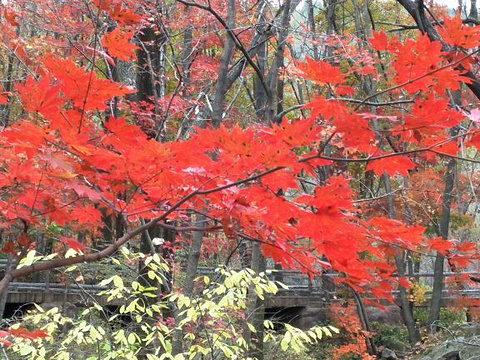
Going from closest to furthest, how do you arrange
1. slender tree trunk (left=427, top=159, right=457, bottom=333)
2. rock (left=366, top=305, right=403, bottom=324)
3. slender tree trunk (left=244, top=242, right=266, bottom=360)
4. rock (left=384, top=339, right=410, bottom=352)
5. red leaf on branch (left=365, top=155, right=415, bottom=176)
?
red leaf on branch (left=365, top=155, right=415, bottom=176)
slender tree trunk (left=244, top=242, right=266, bottom=360)
slender tree trunk (left=427, top=159, right=457, bottom=333)
rock (left=384, top=339, right=410, bottom=352)
rock (left=366, top=305, right=403, bottom=324)

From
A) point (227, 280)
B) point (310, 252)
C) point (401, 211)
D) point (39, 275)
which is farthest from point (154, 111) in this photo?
point (39, 275)

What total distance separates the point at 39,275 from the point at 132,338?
40.1 feet

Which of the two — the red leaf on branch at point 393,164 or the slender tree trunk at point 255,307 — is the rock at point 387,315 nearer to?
the slender tree trunk at point 255,307

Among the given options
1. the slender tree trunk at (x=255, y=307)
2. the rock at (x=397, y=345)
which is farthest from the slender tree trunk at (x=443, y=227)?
the slender tree trunk at (x=255, y=307)

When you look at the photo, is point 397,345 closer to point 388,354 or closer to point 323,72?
point 388,354

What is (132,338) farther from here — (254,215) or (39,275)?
(39,275)

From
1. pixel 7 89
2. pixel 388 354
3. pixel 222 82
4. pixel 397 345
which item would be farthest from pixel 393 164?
Answer: pixel 7 89

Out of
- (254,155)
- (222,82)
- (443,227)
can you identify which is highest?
(222,82)

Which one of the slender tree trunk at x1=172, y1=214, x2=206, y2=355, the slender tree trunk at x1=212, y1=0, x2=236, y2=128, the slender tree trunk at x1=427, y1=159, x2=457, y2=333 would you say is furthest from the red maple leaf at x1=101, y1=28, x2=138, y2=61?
the slender tree trunk at x1=427, y1=159, x2=457, y2=333

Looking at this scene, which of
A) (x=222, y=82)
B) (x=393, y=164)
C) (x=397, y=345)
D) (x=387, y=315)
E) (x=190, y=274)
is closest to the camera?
(x=393, y=164)

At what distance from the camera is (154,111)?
7637mm

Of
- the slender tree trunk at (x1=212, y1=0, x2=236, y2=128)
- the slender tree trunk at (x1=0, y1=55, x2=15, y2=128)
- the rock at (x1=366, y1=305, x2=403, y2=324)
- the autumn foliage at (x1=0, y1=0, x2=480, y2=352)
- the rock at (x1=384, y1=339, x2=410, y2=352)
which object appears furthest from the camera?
the rock at (x1=366, y1=305, x2=403, y2=324)

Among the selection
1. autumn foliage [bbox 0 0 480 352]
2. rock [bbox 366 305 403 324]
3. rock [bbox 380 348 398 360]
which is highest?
autumn foliage [bbox 0 0 480 352]

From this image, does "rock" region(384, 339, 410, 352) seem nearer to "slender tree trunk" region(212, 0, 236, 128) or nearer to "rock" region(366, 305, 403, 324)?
"rock" region(366, 305, 403, 324)
